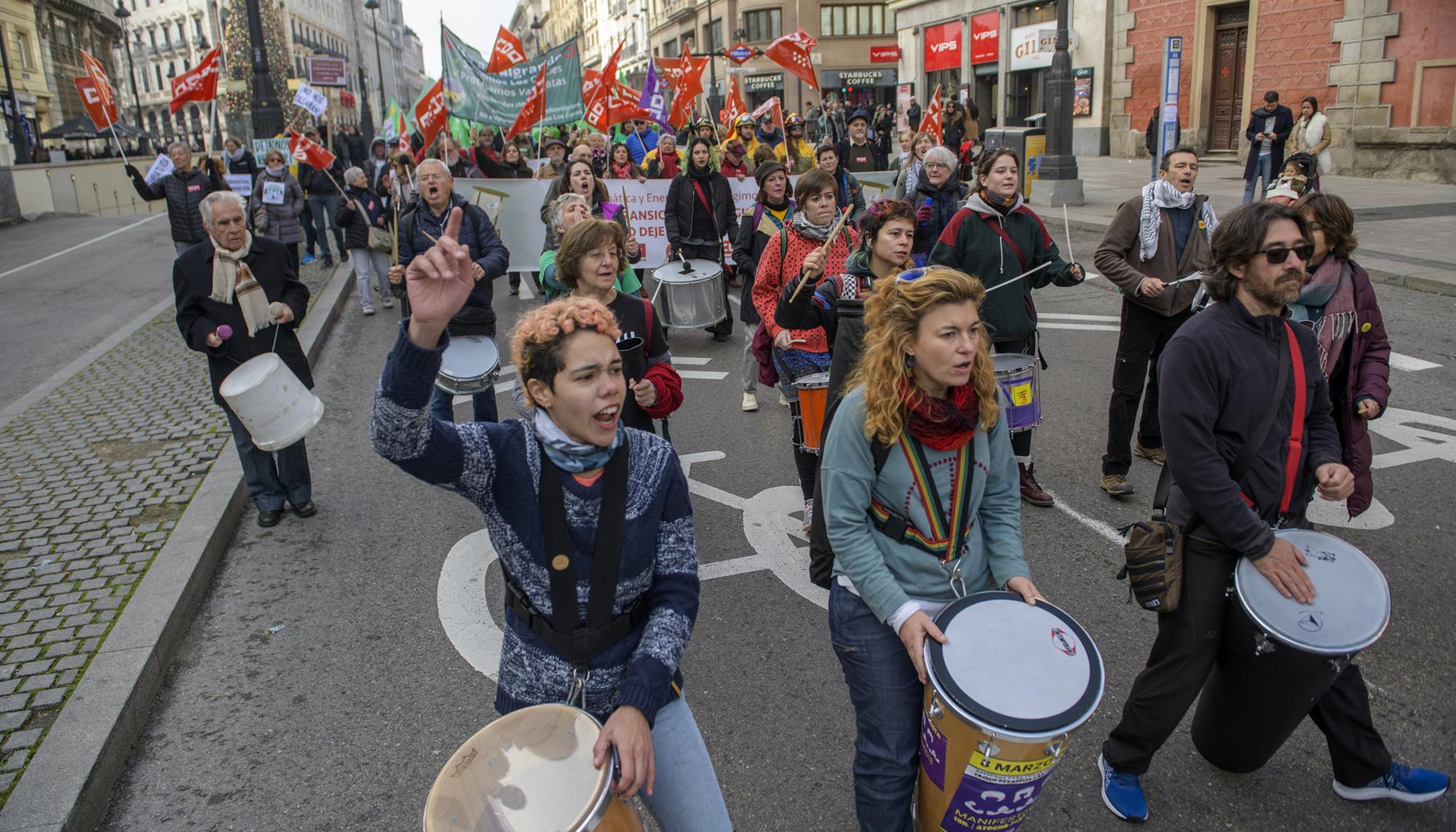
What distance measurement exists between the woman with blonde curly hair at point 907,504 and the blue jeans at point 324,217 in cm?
1415

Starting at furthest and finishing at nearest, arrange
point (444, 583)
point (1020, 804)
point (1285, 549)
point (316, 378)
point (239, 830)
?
point (316, 378) → point (444, 583) → point (239, 830) → point (1285, 549) → point (1020, 804)

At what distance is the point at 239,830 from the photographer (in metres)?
3.30

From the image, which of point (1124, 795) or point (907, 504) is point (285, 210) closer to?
point (907, 504)

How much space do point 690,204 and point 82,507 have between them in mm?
5692

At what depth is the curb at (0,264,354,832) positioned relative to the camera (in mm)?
3297

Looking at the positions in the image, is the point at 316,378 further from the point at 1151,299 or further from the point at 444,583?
the point at 1151,299

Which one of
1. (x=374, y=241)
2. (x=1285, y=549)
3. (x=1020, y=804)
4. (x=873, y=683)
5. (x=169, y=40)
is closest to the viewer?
(x=1020, y=804)

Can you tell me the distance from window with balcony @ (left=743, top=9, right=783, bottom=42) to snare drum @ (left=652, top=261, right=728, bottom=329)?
56.3m

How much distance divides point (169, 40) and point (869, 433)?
4518 inches

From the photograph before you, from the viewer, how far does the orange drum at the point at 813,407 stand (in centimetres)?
464

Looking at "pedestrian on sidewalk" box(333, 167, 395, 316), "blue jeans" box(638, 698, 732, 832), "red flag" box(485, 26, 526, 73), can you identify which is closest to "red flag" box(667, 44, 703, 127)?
"red flag" box(485, 26, 526, 73)

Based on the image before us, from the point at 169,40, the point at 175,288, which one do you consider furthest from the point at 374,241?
the point at 169,40

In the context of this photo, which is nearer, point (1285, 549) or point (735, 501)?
point (1285, 549)

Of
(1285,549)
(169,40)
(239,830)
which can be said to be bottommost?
(239,830)
